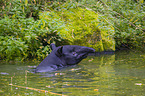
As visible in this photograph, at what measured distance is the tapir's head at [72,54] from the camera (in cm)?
836

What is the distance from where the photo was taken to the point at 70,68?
8.51 meters

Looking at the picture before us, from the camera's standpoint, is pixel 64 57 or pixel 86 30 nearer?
pixel 64 57

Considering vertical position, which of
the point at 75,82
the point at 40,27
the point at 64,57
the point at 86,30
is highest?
the point at 40,27

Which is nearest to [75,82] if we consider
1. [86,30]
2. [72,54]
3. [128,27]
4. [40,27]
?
[72,54]

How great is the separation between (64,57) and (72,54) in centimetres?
28

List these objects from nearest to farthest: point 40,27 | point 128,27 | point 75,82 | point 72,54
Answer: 1. point 75,82
2. point 72,54
3. point 40,27
4. point 128,27

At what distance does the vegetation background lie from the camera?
1094 centimetres

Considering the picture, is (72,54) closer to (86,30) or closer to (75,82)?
(75,82)

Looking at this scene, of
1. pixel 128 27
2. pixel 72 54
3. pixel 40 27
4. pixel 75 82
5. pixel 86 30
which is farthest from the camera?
pixel 128 27

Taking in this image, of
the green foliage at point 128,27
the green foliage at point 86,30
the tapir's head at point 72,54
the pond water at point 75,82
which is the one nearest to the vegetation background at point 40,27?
the green foliage at point 128,27

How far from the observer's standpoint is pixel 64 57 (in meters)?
8.50

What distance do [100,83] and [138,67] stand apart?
278 centimetres

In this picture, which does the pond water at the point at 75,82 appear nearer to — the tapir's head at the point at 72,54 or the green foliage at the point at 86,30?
the tapir's head at the point at 72,54

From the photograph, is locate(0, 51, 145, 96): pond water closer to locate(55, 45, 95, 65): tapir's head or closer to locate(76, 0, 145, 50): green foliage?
locate(55, 45, 95, 65): tapir's head
